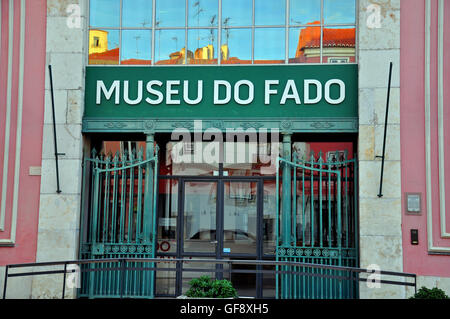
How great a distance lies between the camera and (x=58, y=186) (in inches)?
378

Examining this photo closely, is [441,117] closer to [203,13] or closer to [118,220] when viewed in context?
[203,13]

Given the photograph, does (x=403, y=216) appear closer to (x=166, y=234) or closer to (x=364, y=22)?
(x=364, y=22)

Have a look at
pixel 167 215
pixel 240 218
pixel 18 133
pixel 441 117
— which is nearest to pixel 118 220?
pixel 167 215

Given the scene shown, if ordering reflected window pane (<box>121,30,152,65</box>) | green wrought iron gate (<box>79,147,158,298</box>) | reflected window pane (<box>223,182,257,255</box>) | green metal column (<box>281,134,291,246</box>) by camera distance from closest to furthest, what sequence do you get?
1. green metal column (<box>281,134,291,246</box>)
2. green wrought iron gate (<box>79,147,158,298</box>)
3. reflected window pane (<box>223,182,257,255</box>)
4. reflected window pane (<box>121,30,152,65</box>)

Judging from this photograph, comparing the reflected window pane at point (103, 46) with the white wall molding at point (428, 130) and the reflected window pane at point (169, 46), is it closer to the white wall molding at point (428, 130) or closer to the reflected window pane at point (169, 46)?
the reflected window pane at point (169, 46)

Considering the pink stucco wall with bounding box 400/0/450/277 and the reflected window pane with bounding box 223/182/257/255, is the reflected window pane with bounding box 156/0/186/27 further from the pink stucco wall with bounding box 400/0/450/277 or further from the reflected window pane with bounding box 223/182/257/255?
the pink stucco wall with bounding box 400/0/450/277

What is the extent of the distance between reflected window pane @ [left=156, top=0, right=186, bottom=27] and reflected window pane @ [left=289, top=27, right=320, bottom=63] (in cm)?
216

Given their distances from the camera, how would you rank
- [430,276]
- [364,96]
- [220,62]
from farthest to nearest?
[220,62]
[364,96]
[430,276]

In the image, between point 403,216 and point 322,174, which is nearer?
point 403,216

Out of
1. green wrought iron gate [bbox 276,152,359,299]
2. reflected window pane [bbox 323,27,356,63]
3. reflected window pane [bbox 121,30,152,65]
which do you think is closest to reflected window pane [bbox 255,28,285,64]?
reflected window pane [bbox 323,27,356,63]

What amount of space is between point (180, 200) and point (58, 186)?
7.61 feet

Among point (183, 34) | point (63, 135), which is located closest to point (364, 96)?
point (183, 34)

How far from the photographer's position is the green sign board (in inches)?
381

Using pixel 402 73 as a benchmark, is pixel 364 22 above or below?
above
